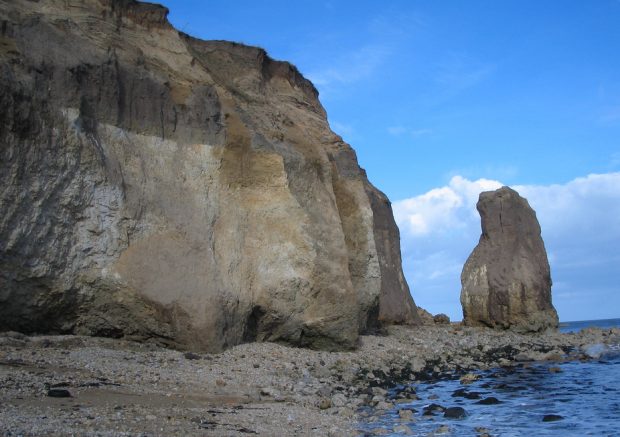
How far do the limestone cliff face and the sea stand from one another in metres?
4.38

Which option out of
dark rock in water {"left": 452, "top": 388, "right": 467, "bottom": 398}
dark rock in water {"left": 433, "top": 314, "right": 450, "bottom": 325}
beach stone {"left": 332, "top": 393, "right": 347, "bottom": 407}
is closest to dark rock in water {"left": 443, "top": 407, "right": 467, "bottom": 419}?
beach stone {"left": 332, "top": 393, "right": 347, "bottom": 407}

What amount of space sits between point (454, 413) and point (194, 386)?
4570 millimetres

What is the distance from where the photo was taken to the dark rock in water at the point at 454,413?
1080 cm

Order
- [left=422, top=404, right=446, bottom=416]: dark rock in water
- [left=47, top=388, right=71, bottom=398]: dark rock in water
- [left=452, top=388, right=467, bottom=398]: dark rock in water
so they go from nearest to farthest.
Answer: [left=47, top=388, right=71, bottom=398]: dark rock in water < [left=422, top=404, right=446, bottom=416]: dark rock in water < [left=452, top=388, right=467, bottom=398]: dark rock in water

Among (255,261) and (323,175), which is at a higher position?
(323,175)

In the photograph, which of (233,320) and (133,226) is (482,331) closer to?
(233,320)

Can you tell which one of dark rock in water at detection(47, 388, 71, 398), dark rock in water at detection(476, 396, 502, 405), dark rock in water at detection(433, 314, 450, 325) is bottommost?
dark rock in water at detection(476, 396, 502, 405)

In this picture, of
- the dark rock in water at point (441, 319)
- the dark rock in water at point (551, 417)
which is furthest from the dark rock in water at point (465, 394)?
the dark rock in water at point (441, 319)

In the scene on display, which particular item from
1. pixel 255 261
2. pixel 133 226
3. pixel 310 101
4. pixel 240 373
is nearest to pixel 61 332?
pixel 133 226

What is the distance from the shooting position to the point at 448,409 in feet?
36.4

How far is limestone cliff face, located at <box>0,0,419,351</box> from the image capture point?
12.0 metres

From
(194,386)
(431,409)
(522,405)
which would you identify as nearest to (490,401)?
(522,405)

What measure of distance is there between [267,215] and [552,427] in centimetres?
901

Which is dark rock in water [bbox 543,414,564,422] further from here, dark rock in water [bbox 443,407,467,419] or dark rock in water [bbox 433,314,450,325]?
dark rock in water [bbox 433,314,450,325]
